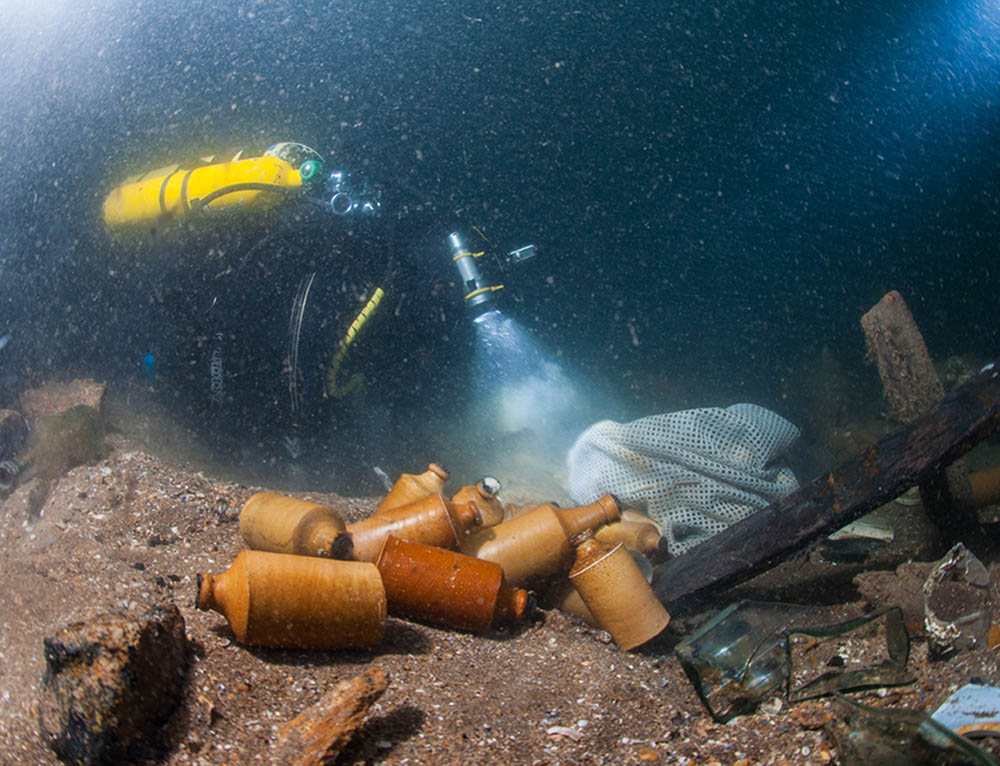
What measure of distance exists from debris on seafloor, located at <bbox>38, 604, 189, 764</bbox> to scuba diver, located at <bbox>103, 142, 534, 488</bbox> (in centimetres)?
329

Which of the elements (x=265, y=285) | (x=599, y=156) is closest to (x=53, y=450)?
(x=265, y=285)

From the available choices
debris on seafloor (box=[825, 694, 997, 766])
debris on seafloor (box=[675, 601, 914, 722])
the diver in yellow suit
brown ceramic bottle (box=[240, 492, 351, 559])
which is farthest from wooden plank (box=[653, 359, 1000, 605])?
the diver in yellow suit

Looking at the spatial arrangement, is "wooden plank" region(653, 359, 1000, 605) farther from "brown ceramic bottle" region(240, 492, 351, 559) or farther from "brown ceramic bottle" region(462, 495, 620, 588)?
"brown ceramic bottle" region(240, 492, 351, 559)

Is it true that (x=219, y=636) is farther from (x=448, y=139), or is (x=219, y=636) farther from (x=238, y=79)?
(x=238, y=79)

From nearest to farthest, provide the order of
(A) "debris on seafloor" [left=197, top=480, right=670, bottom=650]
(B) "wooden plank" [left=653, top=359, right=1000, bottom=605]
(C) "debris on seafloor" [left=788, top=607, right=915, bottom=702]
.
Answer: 1. (C) "debris on seafloor" [left=788, top=607, right=915, bottom=702]
2. (A) "debris on seafloor" [left=197, top=480, right=670, bottom=650]
3. (B) "wooden plank" [left=653, top=359, right=1000, bottom=605]

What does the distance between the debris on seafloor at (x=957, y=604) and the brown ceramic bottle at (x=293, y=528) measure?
2336 mm

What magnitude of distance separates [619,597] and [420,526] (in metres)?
0.97

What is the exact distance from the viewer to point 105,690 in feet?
4.54

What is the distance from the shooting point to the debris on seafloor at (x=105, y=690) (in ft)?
4.45

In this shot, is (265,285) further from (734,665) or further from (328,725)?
(734,665)

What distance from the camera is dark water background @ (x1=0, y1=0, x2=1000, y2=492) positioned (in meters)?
8.03

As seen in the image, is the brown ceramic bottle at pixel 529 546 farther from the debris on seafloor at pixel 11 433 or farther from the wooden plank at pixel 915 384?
the debris on seafloor at pixel 11 433

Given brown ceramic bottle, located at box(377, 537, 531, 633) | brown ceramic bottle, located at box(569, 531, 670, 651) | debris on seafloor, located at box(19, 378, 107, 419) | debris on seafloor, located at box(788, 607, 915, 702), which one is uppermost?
debris on seafloor, located at box(19, 378, 107, 419)

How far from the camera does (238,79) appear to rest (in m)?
15.6
